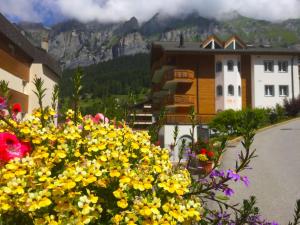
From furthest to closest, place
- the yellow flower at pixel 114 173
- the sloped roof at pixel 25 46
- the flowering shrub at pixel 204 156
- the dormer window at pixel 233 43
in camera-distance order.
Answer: the dormer window at pixel 233 43 < the sloped roof at pixel 25 46 < the flowering shrub at pixel 204 156 < the yellow flower at pixel 114 173

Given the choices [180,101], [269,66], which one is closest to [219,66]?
[269,66]

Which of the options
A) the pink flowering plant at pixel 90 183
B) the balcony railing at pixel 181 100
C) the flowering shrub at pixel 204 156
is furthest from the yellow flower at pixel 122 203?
the balcony railing at pixel 181 100

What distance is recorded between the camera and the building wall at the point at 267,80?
47.0 m

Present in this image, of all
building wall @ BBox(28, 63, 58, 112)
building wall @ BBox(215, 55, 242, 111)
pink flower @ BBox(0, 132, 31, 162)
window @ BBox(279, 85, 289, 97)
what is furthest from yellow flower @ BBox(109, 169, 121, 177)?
window @ BBox(279, 85, 289, 97)

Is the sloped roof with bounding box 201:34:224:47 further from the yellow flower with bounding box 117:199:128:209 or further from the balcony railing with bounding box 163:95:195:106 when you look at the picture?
the yellow flower with bounding box 117:199:128:209

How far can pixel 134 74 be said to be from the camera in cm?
14688

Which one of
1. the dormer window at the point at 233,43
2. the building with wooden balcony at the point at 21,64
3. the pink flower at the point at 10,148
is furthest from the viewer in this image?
the dormer window at the point at 233,43

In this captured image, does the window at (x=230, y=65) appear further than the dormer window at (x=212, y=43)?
No

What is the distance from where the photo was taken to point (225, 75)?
45938mm

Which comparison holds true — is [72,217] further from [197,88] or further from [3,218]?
[197,88]

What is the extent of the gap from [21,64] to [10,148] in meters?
24.9

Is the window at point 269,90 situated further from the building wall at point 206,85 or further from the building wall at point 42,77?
the building wall at point 42,77

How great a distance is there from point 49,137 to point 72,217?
0.91 m

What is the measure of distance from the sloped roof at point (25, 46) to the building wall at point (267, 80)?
77.6 ft
